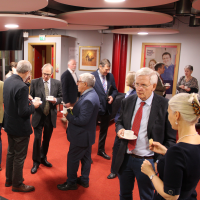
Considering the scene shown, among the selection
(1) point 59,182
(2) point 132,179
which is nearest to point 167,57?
(1) point 59,182

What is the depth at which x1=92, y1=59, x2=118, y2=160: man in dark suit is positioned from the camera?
3754 millimetres

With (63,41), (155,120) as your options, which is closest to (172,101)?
(155,120)

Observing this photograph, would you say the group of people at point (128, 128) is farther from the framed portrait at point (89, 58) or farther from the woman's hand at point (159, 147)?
the framed portrait at point (89, 58)

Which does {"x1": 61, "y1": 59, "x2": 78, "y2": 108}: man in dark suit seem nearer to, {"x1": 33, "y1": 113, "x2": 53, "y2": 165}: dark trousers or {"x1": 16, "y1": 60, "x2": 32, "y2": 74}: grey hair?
{"x1": 33, "y1": 113, "x2": 53, "y2": 165}: dark trousers

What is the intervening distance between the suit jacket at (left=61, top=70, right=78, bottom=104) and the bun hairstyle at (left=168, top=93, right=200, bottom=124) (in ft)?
10.4

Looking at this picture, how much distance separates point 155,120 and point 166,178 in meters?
0.70

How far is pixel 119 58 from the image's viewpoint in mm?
7148

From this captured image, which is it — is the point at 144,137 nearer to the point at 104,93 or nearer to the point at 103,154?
the point at 104,93

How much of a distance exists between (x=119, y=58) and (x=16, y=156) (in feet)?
17.2

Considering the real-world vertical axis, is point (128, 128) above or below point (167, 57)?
below

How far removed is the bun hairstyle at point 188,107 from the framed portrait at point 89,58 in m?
6.84

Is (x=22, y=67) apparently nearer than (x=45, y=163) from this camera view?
Yes

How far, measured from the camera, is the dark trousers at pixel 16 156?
104 inches

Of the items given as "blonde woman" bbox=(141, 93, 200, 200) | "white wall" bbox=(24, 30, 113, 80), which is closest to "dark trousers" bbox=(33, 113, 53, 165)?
"blonde woman" bbox=(141, 93, 200, 200)
